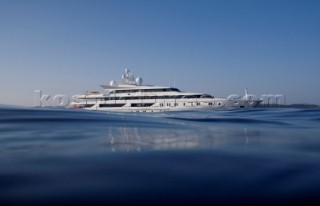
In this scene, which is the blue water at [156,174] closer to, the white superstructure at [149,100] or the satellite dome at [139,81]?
the white superstructure at [149,100]

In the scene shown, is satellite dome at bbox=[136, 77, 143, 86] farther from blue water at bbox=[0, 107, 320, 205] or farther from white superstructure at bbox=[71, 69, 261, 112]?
blue water at bbox=[0, 107, 320, 205]

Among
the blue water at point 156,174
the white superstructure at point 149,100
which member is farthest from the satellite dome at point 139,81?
the blue water at point 156,174

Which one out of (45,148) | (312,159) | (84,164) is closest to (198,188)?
(84,164)

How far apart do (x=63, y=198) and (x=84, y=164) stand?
0.50m

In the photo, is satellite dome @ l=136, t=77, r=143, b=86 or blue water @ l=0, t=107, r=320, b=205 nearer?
blue water @ l=0, t=107, r=320, b=205

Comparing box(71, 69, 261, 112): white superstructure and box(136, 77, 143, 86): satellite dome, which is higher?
box(136, 77, 143, 86): satellite dome

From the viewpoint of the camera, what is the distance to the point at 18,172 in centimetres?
129

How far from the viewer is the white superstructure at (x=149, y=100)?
3503cm

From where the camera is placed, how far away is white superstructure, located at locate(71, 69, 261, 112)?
115ft

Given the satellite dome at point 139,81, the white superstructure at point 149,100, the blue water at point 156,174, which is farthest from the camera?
the satellite dome at point 139,81

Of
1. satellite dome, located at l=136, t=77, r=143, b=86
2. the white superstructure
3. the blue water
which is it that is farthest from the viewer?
satellite dome, located at l=136, t=77, r=143, b=86

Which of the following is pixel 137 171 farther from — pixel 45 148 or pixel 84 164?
pixel 45 148

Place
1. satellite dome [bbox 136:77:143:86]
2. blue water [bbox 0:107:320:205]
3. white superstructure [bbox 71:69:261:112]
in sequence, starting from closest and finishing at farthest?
blue water [bbox 0:107:320:205] → white superstructure [bbox 71:69:261:112] → satellite dome [bbox 136:77:143:86]

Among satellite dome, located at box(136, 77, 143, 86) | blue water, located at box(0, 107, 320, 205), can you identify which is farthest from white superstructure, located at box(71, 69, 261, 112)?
blue water, located at box(0, 107, 320, 205)
